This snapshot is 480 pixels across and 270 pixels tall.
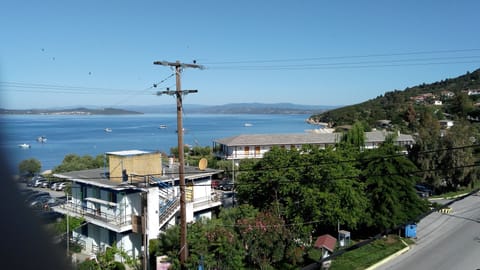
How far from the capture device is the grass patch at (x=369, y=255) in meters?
15.0

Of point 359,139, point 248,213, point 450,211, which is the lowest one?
point 450,211

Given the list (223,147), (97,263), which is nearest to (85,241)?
(97,263)

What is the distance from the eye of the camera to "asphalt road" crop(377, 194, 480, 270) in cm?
1499

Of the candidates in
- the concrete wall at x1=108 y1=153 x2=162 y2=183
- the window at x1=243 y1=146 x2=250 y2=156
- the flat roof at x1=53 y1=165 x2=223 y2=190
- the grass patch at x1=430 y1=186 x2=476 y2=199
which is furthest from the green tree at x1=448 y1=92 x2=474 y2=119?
the concrete wall at x1=108 y1=153 x2=162 y2=183

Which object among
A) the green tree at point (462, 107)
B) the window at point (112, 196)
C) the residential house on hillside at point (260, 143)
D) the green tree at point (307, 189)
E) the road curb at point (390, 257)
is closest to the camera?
the road curb at point (390, 257)

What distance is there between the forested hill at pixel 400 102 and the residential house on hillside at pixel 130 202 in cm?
5861

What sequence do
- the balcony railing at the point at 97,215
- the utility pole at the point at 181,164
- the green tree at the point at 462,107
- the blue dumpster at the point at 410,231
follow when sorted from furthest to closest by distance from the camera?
the green tree at the point at 462,107 → the blue dumpster at the point at 410,231 → the balcony railing at the point at 97,215 → the utility pole at the point at 181,164

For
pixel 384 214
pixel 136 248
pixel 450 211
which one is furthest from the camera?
pixel 450 211

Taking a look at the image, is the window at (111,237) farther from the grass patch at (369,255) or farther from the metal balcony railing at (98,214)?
the grass patch at (369,255)

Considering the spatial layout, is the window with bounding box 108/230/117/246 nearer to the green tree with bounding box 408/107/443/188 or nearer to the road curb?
the road curb

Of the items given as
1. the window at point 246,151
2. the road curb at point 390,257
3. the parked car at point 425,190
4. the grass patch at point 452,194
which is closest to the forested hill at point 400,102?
the window at point 246,151

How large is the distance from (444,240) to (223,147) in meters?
28.6

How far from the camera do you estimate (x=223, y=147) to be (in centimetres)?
4453

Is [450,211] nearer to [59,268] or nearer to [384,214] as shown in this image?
[384,214]
